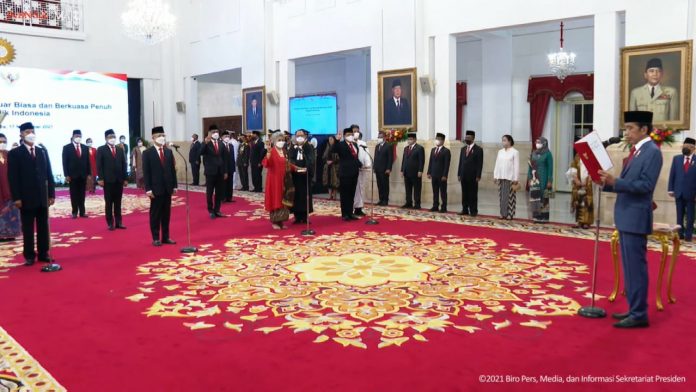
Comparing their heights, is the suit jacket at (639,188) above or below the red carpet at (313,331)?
above

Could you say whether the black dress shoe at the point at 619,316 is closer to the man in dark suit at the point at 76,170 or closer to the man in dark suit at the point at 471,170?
the man in dark suit at the point at 471,170

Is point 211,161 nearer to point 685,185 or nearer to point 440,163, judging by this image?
point 440,163

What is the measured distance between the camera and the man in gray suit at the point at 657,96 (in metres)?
9.14

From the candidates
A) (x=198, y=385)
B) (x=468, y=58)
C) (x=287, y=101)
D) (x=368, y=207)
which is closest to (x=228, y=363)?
(x=198, y=385)

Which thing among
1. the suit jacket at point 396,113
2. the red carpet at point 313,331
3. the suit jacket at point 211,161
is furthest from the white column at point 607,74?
the suit jacket at point 211,161

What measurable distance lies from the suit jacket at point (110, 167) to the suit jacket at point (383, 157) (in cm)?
510

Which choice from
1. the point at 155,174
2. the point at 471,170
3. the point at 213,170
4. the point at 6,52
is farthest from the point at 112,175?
the point at 6,52

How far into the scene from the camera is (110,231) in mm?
9312

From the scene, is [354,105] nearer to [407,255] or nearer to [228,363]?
[407,255]

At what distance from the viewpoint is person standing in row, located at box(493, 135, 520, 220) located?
10016 mm

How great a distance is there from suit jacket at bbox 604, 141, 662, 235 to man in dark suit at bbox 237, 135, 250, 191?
12.4 m

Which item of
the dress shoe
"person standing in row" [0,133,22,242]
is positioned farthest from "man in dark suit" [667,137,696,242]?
"person standing in row" [0,133,22,242]

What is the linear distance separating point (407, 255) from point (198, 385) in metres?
4.01

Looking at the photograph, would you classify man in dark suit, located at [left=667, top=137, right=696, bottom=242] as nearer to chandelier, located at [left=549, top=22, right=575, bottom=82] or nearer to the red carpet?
the red carpet
